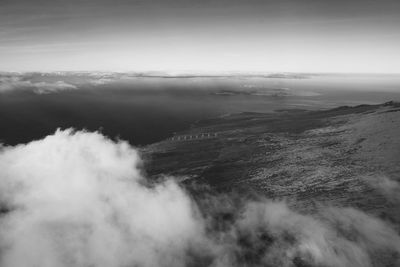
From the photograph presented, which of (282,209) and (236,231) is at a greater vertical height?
(282,209)

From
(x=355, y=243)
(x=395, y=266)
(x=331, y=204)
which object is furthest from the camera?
(x=331, y=204)

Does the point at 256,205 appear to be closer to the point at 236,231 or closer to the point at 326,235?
the point at 236,231

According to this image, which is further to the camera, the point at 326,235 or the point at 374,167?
the point at 374,167

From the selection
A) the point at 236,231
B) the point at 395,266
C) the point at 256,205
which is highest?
the point at 395,266

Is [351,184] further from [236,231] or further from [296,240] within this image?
[236,231]

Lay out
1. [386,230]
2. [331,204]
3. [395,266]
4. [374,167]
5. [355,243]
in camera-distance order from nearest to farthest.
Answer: [395,266], [386,230], [355,243], [331,204], [374,167]

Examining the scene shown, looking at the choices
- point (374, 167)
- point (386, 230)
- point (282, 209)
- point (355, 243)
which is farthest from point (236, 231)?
point (374, 167)

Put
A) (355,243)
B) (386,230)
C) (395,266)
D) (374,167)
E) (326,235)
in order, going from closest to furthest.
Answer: (395,266)
(386,230)
(355,243)
(326,235)
(374,167)

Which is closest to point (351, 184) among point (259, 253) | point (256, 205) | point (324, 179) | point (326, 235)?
point (324, 179)

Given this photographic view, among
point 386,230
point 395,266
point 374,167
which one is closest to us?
point 395,266
